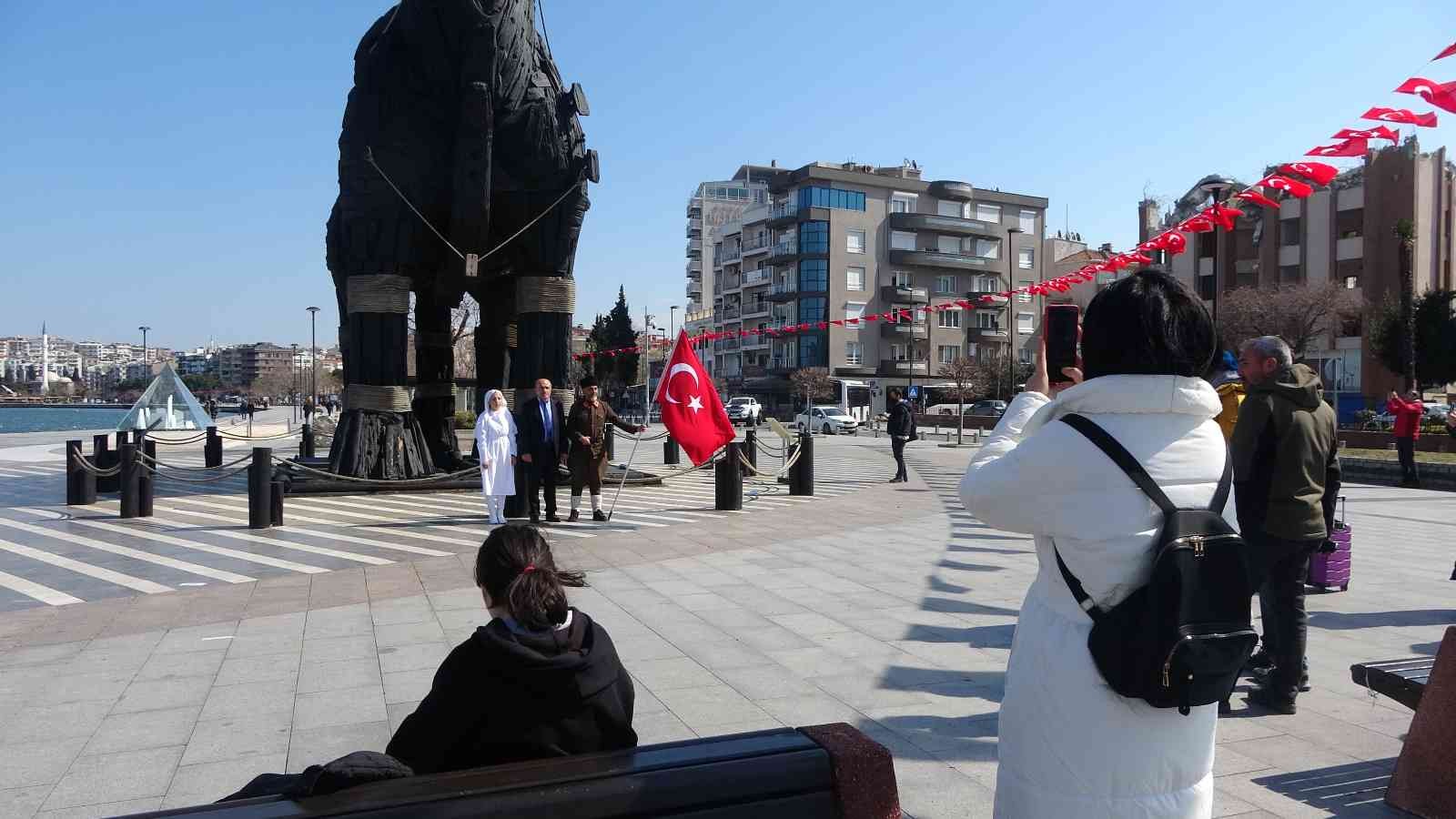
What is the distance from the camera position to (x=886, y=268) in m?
70.1

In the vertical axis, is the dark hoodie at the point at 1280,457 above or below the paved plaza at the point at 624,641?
above

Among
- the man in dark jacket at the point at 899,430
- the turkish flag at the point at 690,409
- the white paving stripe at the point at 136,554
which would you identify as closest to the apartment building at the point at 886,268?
the man in dark jacket at the point at 899,430

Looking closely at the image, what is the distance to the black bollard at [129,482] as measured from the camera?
12148mm

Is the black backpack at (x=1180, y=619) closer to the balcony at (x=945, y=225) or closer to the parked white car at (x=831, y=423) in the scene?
the parked white car at (x=831, y=423)

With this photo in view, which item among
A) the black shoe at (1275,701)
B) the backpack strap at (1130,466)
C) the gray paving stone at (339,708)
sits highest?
the backpack strap at (1130,466)

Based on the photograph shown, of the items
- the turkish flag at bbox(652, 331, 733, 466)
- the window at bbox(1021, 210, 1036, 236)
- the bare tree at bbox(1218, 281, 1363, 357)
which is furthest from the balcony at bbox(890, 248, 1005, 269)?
the turkish flag at bbox(652, 331, 733, 466)

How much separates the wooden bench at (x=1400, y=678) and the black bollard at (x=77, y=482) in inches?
585

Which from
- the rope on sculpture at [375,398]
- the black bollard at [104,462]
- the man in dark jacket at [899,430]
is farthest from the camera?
the man in dark jacket at [899,430]

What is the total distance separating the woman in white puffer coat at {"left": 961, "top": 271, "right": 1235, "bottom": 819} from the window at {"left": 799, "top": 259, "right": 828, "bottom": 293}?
6712 centimetres

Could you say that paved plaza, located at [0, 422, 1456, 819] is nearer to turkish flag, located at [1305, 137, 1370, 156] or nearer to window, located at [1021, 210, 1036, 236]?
turkish flag, located at [1305, 137, 1370, 156]

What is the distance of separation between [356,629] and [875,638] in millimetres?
3312

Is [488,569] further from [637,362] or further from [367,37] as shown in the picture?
[637,362]

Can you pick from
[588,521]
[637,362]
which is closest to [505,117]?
[588,521]

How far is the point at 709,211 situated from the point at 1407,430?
88.1 metres
